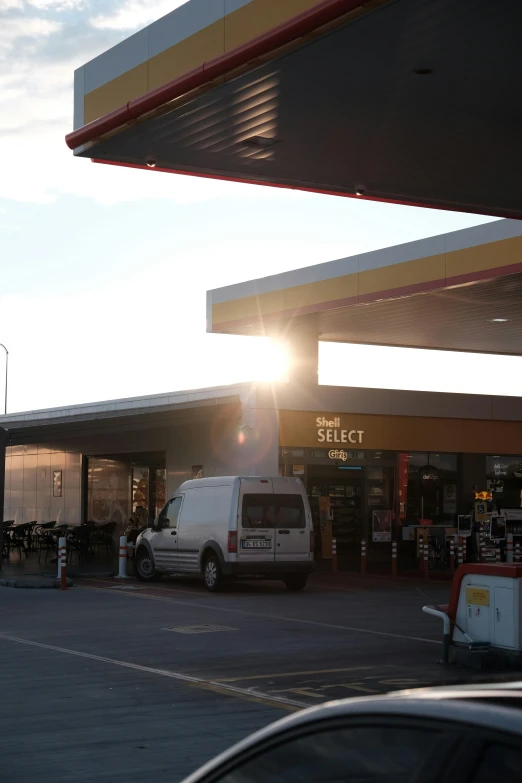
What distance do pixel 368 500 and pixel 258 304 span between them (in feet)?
19.4

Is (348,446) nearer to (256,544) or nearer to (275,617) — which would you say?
(256,544)

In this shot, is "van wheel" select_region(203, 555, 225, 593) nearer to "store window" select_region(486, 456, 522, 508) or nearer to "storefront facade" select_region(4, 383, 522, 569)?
"storefront facade" select_region(4, 383, 522, 569)

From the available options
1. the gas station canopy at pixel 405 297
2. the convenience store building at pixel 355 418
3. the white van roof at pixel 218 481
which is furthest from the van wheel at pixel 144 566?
the gas station canopy at pixel 405 297

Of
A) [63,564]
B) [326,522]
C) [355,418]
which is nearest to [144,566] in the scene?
[63,564]

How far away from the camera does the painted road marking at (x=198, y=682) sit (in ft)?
32.2

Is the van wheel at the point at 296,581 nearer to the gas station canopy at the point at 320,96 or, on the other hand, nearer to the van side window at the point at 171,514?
the van side window at the point at 171,514

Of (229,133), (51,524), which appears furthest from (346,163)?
(51,524)

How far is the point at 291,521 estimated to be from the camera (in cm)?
2184

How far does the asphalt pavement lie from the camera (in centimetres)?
813

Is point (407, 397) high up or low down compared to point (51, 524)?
up

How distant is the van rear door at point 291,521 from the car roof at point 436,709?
19.0 metres

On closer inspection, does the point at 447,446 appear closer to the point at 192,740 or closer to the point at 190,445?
the point at 190,445

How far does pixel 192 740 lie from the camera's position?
834cm

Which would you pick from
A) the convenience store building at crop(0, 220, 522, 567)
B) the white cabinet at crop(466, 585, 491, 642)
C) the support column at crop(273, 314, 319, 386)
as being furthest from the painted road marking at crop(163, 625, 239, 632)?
the support column at crop(273, 314, 319, 386)
